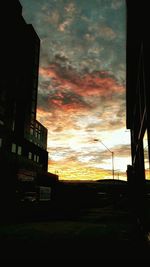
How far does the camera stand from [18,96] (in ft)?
167

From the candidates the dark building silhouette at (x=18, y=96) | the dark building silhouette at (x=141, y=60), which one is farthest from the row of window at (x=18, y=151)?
the dark building silhouette at (x=141, y=60)

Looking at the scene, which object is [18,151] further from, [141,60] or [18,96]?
[141,60]

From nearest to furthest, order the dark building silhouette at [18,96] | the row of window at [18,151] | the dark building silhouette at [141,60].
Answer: the dark building silhouette at [141,60] < the dark building silhouette at [18,96] < the row of window at [18,151]

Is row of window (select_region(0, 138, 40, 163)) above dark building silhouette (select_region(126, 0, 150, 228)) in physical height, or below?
above

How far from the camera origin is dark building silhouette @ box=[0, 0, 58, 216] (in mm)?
41875

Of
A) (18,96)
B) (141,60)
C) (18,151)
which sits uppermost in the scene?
(18,96)

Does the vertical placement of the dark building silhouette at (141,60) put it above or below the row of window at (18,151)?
below

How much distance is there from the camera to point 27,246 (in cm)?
780

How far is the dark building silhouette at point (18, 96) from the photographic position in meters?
41.9

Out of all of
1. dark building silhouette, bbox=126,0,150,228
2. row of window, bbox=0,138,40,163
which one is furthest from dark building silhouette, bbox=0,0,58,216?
dark building silhouette, bbox=126,0,150,228

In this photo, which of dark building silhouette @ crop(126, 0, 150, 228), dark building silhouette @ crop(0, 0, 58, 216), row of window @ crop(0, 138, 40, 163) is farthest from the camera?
row of window @ crop(0, 138, 40, 163)

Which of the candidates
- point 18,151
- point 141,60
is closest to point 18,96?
point 18,151

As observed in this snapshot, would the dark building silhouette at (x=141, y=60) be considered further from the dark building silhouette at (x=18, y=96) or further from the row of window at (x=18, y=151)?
the row of window at (x=18, y=151)

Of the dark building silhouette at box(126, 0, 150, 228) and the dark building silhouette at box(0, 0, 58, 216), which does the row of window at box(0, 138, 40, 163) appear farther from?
the dark building silhouette at box(126, 0, 150, 228)
